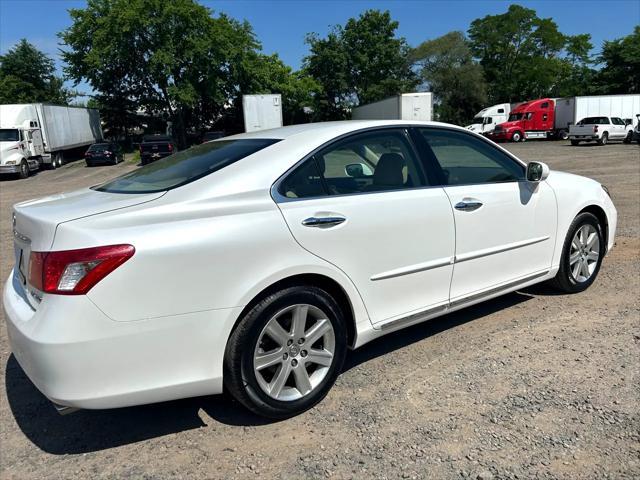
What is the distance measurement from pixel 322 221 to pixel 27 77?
58.0 meters

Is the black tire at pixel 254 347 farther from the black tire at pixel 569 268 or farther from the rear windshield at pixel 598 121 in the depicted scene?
the rear windshield at pixel 598 121

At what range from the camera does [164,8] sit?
34969 millimetres

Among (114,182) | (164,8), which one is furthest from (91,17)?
(114,182)

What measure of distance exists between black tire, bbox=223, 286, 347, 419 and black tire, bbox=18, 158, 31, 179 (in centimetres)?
2529

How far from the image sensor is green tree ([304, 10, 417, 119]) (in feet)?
185

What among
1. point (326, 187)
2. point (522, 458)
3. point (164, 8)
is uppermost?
point (164, 8)

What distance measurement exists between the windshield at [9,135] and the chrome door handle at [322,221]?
25494mm

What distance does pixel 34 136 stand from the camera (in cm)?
2591

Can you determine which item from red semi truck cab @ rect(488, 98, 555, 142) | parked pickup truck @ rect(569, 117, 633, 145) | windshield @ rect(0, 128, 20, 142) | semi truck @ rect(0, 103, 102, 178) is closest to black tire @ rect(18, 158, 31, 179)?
semi truck @ rect(0, 103, 102, 178)

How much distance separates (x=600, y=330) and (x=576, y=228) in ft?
3.20

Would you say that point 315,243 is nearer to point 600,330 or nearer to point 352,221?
point 352,221

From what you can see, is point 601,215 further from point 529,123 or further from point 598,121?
point 529,123

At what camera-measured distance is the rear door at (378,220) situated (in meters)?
2.86

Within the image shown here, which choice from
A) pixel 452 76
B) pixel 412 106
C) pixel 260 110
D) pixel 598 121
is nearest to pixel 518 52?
pixel 452 76
